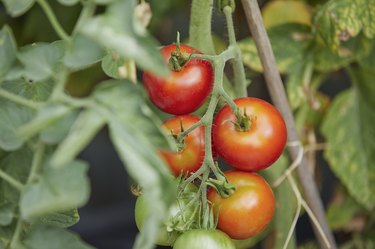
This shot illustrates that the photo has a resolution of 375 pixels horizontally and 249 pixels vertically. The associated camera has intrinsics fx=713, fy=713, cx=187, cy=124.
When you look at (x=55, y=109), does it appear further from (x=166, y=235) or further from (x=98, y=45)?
(x=166, y=235)

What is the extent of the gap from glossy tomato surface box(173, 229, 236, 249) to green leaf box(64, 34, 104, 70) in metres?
0.21

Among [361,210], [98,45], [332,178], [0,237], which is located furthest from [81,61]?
[332,178]

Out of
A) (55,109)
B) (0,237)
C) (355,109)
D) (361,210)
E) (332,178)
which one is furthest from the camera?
(332,178)

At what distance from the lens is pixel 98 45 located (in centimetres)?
49

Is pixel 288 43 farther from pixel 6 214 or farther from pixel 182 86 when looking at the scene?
pixel 6 214

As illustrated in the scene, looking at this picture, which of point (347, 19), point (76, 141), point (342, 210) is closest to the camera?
point (76, 141)

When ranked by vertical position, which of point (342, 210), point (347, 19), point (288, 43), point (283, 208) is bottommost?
point (342, 210)

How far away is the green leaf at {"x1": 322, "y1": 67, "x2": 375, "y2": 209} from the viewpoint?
1.25 m

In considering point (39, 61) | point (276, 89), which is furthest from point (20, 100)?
point (276, 89)

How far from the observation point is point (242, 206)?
0.68m

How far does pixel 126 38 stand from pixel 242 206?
0.93ft

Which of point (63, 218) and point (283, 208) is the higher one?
point (63, 218)

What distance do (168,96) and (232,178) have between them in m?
0.11

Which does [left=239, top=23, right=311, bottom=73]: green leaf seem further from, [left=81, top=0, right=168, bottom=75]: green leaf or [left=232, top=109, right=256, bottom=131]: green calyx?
[left=81, top=0, right=168, bottom=75]: green leaf
